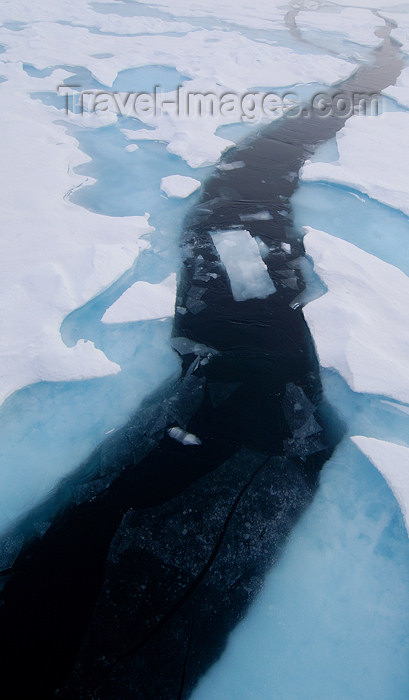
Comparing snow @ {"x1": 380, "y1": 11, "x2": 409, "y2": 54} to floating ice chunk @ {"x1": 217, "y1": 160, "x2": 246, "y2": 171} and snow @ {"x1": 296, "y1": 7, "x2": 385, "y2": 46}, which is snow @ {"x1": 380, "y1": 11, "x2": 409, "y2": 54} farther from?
floating ice chunk @ {"x1": 217, "y1": 160, "x2": 246, "y2": 171}

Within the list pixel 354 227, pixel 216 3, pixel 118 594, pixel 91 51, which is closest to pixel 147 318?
pixel 118 594

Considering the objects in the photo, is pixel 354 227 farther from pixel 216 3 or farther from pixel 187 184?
pixel 216 3

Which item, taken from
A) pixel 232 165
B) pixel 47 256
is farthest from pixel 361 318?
pixel 232 165

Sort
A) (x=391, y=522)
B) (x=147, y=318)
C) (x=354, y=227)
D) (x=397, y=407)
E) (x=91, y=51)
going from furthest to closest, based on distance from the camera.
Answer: (x=91, y=51)
(x=354, y=227)
(x=147, y=318)
(x=397, y=407)
(x=391, y=522)

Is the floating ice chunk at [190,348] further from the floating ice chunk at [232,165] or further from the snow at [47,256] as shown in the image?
the floating ice chunk at [232,165]

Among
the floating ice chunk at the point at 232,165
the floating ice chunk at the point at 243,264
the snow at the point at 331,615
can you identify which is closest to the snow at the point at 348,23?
the floating ice chunk at the point at 232,165

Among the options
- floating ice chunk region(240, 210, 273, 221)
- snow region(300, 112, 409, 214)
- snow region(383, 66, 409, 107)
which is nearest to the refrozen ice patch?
floating ice chunk region(240, 210, 273, 221)

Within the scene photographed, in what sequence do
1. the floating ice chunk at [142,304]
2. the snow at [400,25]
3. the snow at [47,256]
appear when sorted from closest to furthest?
the snow at [47,256] < the floating ice chunk at [142,304] < the snow at [400,25]
